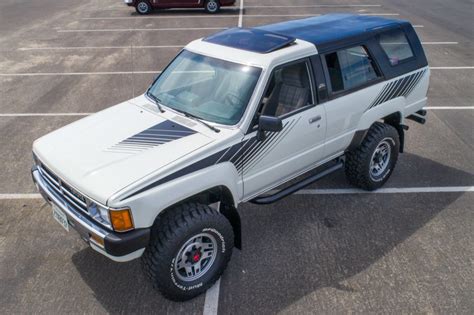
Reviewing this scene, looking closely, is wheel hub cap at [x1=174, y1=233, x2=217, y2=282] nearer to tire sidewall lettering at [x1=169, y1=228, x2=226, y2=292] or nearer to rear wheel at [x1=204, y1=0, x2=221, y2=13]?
tire sidewall lettering at [x1=169, y1=228, x2=226, y2=292]

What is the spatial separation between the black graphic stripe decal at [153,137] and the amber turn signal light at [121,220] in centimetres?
68

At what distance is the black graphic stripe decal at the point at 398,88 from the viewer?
5.19m

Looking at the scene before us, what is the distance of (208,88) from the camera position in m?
4.34

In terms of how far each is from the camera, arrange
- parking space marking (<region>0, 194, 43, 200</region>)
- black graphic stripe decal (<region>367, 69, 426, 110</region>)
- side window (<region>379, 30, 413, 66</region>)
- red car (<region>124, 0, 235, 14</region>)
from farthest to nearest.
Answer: red car (<region>124, 0, 235, 14</region>) < parking space marking (<region>0, 194, 43, 200</region>) < side window (<region>379, 30, 413, 66</region>) < black graphic stripe decal (<region>367, 69, 426, 110</region>)

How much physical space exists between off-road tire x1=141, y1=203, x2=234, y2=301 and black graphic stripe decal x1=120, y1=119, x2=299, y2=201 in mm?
374

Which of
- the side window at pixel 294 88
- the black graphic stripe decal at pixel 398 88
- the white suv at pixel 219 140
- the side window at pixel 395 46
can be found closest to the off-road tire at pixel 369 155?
the white suv at pixel 219 140

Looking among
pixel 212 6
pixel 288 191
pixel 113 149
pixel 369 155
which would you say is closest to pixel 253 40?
pixel 288 191

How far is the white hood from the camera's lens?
3.46 m

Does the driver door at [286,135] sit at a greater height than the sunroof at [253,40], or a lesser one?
lesser

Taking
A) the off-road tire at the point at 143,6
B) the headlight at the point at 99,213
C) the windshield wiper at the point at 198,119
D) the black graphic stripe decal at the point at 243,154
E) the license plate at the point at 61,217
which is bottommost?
the off-road tire at the point at 143,6

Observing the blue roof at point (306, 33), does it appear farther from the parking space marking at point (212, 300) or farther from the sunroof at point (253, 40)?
the parking space marking at point (212, 300)

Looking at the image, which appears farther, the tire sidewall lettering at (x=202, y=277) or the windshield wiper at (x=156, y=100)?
the windshield wiper at (x=156, y=100)

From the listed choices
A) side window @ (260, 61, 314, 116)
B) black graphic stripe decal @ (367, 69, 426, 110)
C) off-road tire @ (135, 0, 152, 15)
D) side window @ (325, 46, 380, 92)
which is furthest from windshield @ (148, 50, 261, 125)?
off-road tire @ (135, 0, 152, 15)

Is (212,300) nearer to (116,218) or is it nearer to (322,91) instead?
(116,218)
